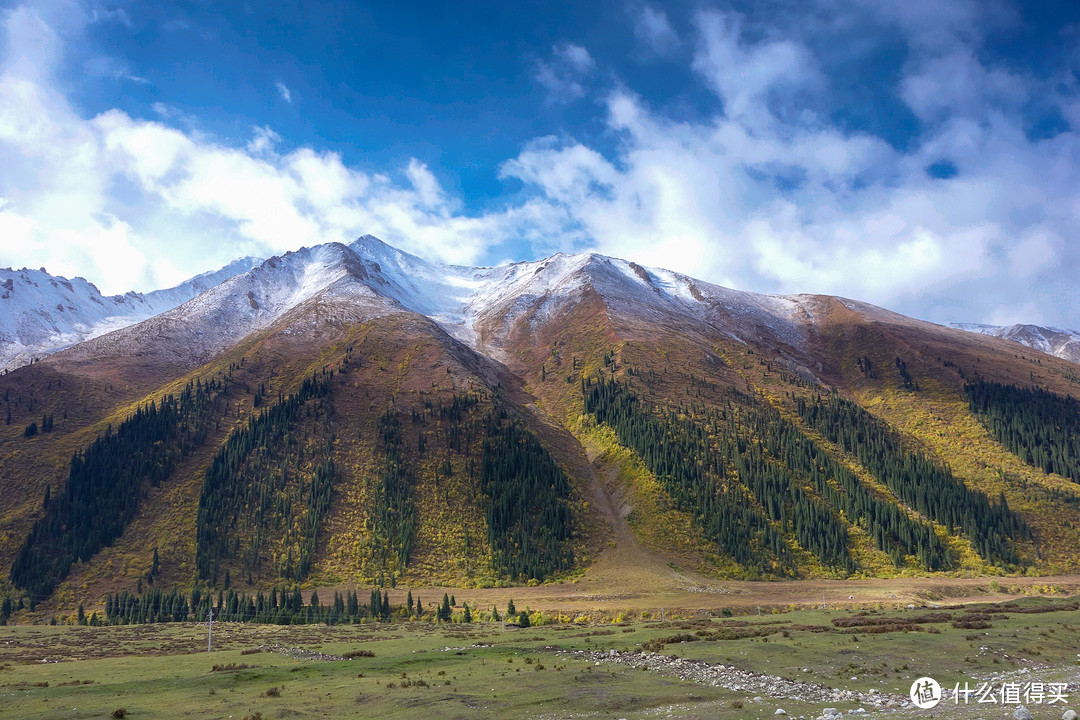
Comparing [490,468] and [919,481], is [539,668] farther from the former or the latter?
[919,481]

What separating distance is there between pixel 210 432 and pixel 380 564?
165ft

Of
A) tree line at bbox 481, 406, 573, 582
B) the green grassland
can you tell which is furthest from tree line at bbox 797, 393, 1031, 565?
tree line at bbox 481, 406, 573, 582

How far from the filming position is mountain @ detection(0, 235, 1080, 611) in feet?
309

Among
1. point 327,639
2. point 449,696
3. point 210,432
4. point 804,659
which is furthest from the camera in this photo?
point 210,432

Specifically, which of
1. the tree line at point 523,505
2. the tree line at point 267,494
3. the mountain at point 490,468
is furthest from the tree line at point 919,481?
the tree line at point 267,494

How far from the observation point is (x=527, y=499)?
107375 millimetres

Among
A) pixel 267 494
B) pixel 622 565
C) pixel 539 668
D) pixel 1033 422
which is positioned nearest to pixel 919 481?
pixel 1033 422

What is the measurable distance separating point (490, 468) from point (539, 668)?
261 ft

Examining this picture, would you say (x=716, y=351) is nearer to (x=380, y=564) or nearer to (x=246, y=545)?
(x=380, y=564)

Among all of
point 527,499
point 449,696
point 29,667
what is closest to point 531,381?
point 527,499

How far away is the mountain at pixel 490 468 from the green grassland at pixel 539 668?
3562cm

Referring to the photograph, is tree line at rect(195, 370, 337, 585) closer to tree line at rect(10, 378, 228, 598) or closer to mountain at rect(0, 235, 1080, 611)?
mountain at rect(0, 235, 1080, 611)

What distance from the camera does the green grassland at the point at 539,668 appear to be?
85.5 ft

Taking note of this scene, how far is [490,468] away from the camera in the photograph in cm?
11338
